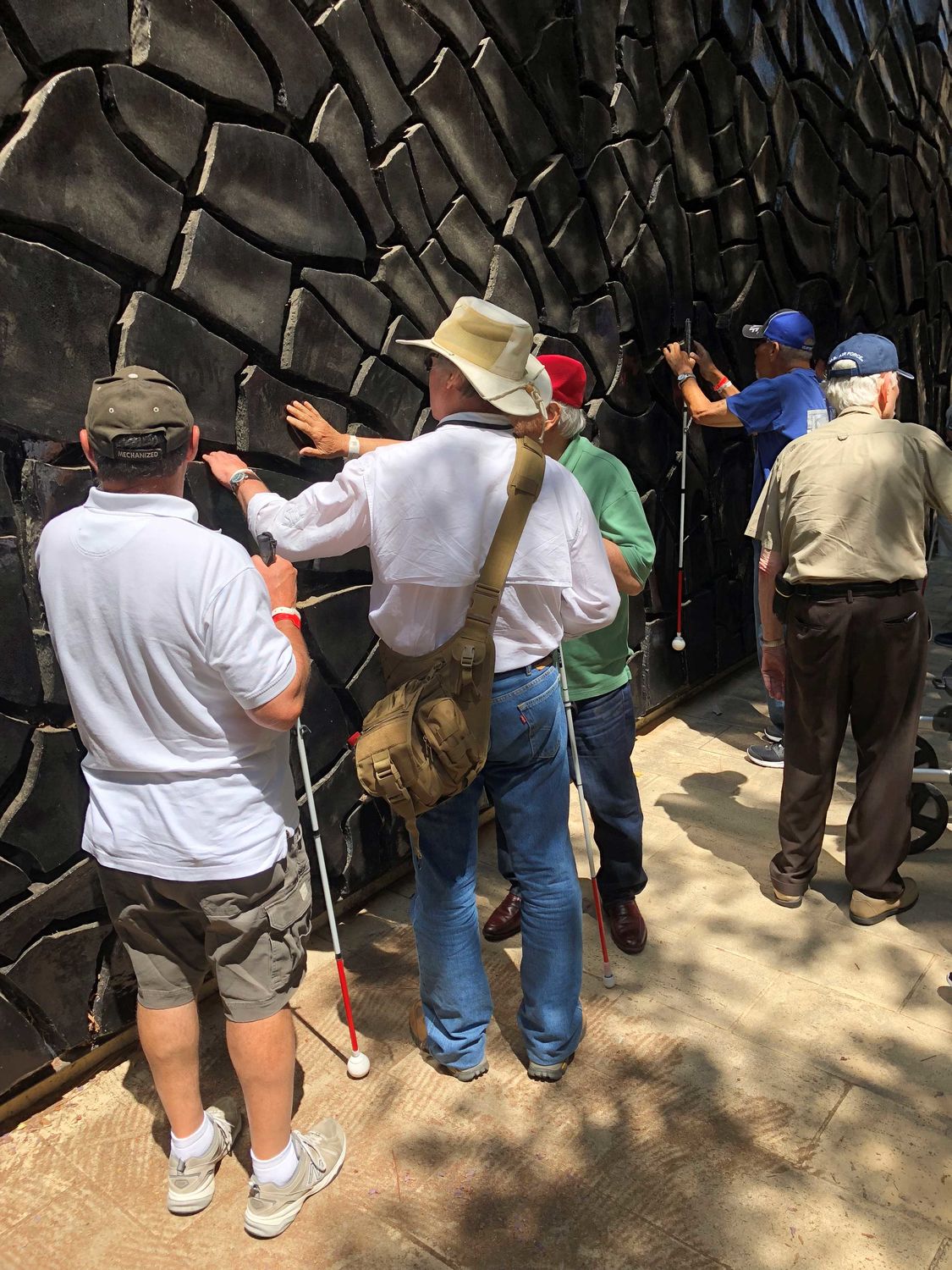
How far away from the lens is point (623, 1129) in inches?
94.3

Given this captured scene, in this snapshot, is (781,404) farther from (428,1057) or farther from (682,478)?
(428,1057)

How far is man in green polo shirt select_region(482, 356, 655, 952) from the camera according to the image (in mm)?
2850

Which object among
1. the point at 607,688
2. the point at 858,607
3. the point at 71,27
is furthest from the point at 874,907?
the point at 71,27

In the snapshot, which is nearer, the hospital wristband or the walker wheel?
the hospital wristband

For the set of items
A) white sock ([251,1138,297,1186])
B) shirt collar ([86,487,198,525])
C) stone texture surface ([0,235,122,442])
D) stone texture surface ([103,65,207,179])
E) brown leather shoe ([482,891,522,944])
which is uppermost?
stone texture surface ([103,65,207,179])

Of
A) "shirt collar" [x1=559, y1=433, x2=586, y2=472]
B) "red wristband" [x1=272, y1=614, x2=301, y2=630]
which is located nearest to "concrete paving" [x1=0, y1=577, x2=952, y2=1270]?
"red wristband" [x1=272, y1=614, x2=301, y2=630]

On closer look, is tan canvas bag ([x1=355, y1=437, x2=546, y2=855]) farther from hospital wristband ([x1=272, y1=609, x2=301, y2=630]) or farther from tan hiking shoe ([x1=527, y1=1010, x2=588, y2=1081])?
tan hiking shoe ([x1=527, y1=1010, x2=588, y2=1081])

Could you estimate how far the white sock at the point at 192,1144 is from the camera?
2.18 meters

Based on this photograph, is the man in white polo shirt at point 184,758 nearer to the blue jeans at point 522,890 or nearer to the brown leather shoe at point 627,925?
the blue jeans at point 522,890

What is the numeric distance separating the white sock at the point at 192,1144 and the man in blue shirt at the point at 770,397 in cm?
289

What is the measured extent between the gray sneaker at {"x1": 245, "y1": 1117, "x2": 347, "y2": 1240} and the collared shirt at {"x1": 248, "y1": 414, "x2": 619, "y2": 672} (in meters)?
1.16

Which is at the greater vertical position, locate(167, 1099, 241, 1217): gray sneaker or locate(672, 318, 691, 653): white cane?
locate(672, 318, 691, 653): white cane

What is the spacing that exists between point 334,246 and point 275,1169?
7.92 feet

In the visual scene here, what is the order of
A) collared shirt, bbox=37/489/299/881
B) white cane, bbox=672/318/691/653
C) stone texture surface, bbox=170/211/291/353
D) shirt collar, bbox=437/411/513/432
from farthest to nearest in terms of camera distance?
1. white cane, bbox=672/318/691/653
2. stone texture surface, bbox=170/211/291/353
3. shirt collar, bbox=437/411/513/432
4. collared shirt, bbox=37/489/299/881
